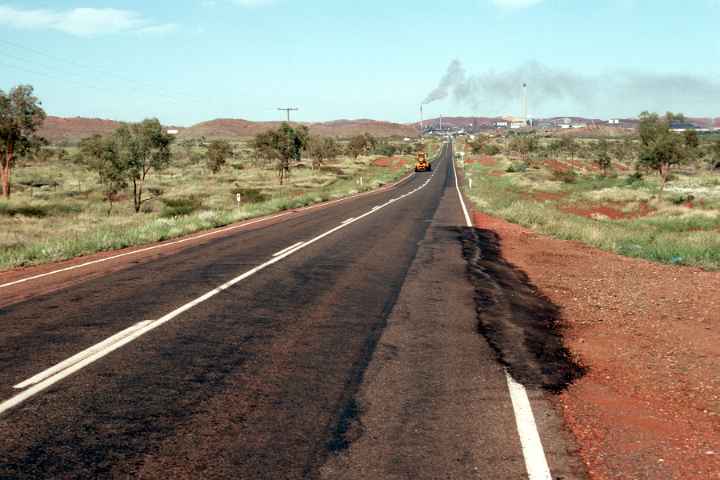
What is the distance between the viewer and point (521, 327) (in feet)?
25.6

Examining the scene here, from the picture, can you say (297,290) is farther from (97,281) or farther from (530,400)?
(530,400)

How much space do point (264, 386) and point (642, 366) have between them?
12.9ft

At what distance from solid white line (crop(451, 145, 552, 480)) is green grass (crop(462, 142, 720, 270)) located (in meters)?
9.37

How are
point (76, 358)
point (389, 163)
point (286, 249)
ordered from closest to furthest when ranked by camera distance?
1. point (76, 358)
2. point (286, 249)
3. point (389, 163)

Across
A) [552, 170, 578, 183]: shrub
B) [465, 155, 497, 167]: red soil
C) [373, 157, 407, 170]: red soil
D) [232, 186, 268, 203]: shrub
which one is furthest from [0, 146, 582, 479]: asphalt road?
[465, 155, 497, 167]: red soil

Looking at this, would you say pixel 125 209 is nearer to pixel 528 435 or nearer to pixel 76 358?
pixel 76 358

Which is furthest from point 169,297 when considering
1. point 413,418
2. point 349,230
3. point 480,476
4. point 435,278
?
point 349,230

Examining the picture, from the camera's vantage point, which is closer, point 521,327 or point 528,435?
point 528,435

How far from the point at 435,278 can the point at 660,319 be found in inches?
156

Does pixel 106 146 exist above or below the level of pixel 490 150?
below

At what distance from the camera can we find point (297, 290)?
32.3 feet

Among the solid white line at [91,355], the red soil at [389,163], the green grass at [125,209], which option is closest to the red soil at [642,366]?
the solid white line at [91,355]

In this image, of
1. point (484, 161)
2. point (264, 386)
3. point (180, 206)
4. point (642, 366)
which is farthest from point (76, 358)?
point (484, 161)

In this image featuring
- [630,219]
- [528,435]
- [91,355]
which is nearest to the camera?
[528,435]
